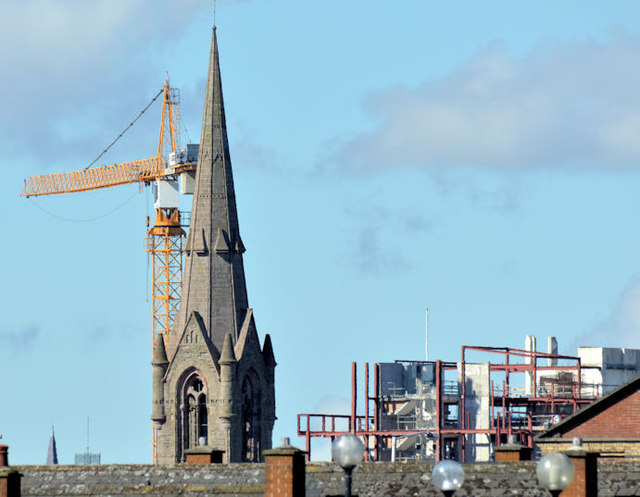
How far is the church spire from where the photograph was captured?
136 metres

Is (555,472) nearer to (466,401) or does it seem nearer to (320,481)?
(320,481)

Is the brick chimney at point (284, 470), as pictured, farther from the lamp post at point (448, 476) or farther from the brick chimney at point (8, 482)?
the lamp post at point (448, 476)

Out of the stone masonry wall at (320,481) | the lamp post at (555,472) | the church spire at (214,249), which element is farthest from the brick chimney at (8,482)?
the church spire at (214,249)

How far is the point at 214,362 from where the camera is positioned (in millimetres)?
133875

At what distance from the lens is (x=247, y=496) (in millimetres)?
61594

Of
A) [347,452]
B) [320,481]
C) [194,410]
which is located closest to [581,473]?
[347,452]

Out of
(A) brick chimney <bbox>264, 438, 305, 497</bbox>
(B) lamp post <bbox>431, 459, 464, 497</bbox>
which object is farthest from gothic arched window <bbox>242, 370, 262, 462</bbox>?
(B) lamp post <bbox>431, 459, 464, 497</bbox>

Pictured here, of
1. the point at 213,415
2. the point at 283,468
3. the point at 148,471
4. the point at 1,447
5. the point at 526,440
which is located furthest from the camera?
the point at 213,415

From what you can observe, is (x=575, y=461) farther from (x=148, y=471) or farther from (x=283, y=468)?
(x=148, y=471)

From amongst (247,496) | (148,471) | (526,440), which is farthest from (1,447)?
(526,440)

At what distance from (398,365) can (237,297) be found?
1178 centimetres

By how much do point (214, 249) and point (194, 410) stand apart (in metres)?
10.8

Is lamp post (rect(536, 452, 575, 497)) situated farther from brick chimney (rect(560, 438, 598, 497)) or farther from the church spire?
the church spire

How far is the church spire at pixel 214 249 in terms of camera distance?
445 feet
